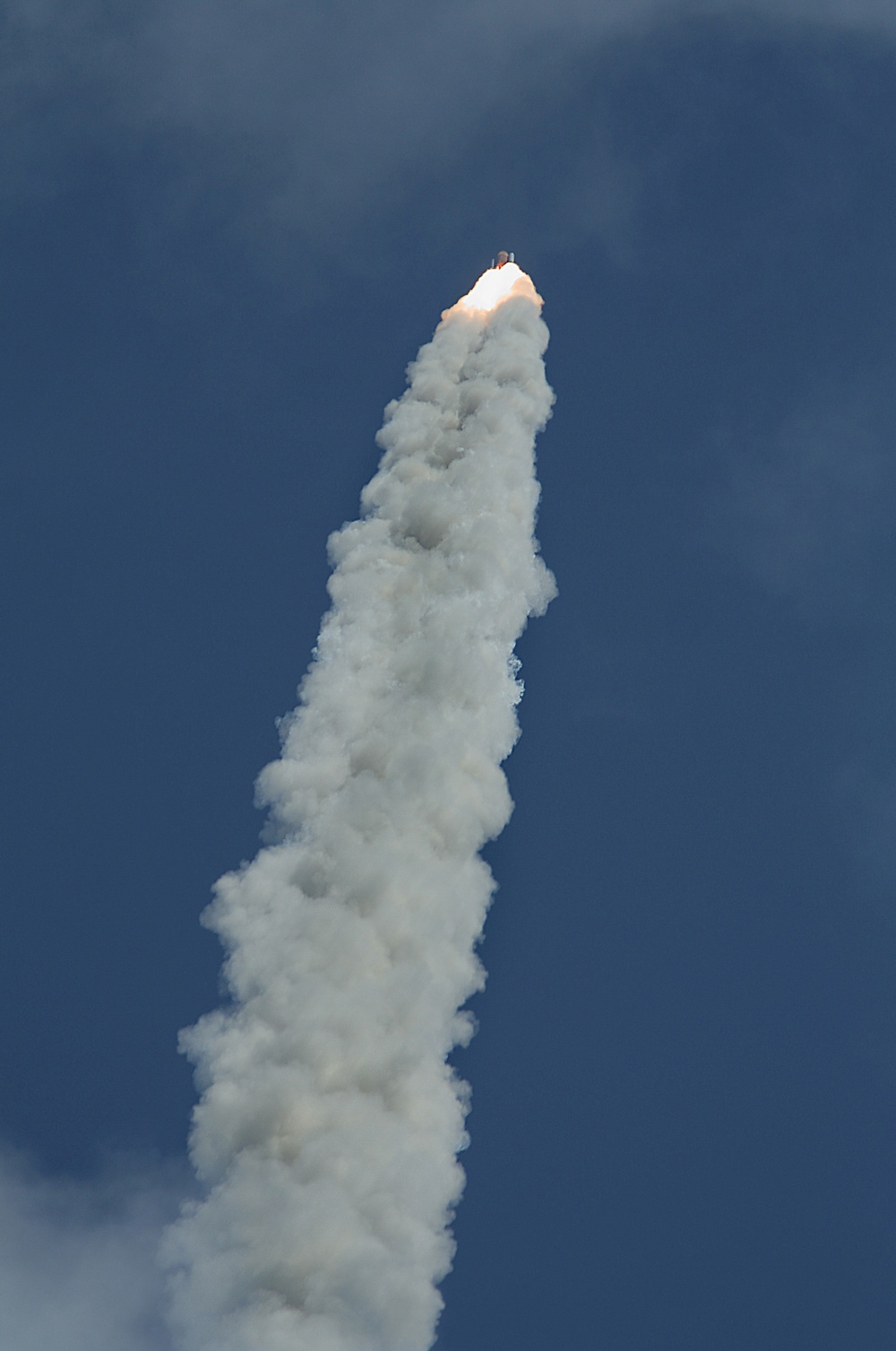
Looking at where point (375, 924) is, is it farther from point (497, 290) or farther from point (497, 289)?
point (497, 289)

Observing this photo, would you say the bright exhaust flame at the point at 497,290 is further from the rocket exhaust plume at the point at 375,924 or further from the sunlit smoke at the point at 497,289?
the rocket exhaust plume at the point at 375,924

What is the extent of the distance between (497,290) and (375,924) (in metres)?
51.3

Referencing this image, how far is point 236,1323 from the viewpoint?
57594mm

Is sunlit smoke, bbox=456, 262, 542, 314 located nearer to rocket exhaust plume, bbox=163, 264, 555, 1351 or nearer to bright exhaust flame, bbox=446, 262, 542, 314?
bright exhaust flame, bbox=446, 262, 542, 314

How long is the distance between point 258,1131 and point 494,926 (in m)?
18.4

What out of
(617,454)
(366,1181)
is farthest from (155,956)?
(617,454)

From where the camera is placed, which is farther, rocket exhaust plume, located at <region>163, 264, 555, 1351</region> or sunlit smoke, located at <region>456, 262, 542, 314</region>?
sunlit smoke, located at <region>456, 262, 542, 314</region>

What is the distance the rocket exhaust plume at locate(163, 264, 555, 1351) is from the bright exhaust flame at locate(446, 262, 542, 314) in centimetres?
804

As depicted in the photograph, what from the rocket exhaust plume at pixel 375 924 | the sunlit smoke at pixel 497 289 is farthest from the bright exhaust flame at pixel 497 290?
the rocket exhaust plume at pixel 375 924

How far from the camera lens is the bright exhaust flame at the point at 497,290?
93.9 metres

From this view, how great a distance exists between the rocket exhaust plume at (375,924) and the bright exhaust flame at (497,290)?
8038 mm

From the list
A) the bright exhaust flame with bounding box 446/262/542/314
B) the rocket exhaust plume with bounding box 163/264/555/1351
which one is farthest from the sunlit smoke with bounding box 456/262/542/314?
the rocket exhaust plume with bounding box 163/264/555/1351

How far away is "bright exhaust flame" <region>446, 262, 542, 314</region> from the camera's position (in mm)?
93938

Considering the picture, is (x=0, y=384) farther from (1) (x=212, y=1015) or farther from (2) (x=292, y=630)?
(1) (x=212, y=1015)
